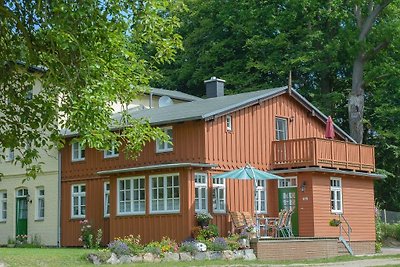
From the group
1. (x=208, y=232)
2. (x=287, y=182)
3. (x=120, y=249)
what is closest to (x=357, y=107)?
(x=287, y=182)

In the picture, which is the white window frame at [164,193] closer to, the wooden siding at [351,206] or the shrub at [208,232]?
the shrub at [208,232]

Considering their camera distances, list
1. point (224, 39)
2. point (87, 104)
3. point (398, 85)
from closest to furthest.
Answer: point (87, 104) < point (398, 85) < point (224, 39)

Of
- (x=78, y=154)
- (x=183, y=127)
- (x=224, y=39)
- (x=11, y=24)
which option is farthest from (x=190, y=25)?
(x=11, y=24)

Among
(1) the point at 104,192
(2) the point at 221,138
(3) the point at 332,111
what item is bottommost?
(1) the point at 104,192

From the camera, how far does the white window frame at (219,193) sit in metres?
27.3

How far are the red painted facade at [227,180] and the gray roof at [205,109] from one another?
1.13ft

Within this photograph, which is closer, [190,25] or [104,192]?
[104,192]

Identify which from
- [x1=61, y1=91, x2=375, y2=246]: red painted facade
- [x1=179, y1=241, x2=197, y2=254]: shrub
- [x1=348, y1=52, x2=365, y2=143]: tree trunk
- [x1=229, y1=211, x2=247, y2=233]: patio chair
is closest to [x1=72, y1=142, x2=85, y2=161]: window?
[x1=61, y1=91, x2=375, y2=246]: red painted facade

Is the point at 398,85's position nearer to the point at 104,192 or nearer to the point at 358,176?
the point at 358,176

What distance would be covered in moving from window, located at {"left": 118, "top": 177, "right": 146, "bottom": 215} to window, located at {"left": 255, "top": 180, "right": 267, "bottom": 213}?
4575 millimetres

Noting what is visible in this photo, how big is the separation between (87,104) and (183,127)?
50.7 feet

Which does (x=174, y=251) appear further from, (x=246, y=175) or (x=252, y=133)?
(x=252, y=133)

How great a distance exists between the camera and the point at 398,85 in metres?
39.6

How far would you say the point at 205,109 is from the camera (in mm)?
28234
